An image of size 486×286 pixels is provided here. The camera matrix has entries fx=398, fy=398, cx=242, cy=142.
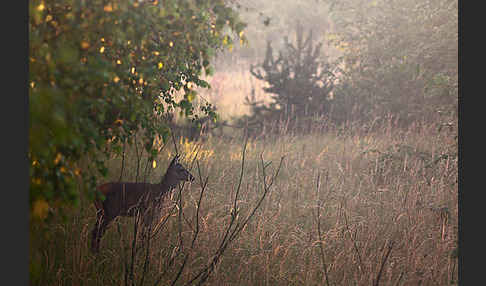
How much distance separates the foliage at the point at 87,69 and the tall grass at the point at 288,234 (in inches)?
16.7

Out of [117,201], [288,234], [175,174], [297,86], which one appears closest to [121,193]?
[117,201]

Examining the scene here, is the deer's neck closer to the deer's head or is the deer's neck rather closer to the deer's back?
the deer's head

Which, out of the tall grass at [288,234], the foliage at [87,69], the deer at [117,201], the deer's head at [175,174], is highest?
the foliage at [87,69]

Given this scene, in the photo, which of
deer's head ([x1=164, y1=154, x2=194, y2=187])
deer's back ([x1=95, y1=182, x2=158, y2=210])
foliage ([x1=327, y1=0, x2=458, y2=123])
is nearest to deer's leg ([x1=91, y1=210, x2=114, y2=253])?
deer's back ([x1=95, y1=182, x2=158, y2=210])

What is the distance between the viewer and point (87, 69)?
176 centimetres

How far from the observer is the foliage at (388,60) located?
8.80 meters

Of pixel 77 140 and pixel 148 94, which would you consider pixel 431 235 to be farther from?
A: pixel 77 140

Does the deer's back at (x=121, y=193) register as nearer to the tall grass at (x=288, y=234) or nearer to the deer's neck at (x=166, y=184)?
the deer's neck at (x=166, y=184)

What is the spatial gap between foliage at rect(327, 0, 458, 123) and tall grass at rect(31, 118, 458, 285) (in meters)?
2.66

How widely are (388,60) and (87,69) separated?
9.27 m

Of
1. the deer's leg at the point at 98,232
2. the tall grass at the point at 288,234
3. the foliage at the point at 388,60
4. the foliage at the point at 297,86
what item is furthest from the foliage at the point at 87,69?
the foliage at the point at 297,86

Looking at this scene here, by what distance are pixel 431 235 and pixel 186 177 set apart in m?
3.01

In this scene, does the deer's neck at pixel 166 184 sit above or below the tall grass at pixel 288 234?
above

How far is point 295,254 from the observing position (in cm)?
431
